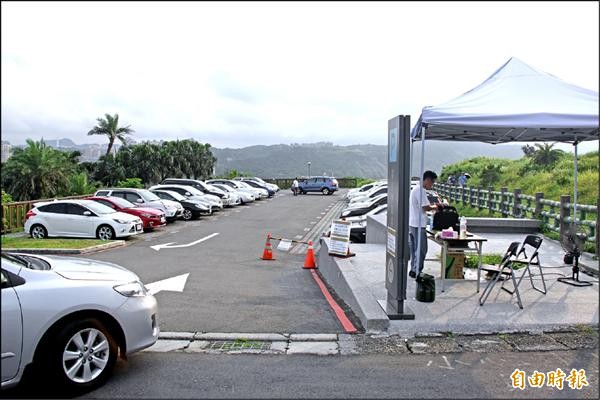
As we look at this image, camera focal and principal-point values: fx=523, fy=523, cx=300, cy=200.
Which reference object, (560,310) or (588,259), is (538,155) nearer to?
(588,259)

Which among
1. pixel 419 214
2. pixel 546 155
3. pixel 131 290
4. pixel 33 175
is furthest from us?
pixel 546 155

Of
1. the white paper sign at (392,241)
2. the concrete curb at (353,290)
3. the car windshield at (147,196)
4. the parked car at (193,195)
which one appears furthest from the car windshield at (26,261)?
the parked car at (193,195)

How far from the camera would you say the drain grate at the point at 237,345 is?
6117 millimetres

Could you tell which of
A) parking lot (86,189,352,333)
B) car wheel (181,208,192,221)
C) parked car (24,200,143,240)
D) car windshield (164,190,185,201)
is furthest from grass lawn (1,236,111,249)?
car windshield (164,190,185,201)

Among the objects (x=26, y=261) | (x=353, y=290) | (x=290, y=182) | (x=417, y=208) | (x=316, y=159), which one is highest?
(x=316, y=159)

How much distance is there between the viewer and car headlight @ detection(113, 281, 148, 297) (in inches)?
207

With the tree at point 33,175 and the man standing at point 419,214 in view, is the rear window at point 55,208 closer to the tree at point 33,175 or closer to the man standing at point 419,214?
the tree at point 33,175

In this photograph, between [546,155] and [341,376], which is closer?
[341,376]

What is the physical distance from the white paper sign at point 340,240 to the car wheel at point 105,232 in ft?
30.4

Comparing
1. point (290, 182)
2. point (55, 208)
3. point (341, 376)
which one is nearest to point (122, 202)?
point (55, 208)

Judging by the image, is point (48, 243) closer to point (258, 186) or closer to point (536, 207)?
point (536, 207)

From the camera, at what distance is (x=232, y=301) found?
28.7ft

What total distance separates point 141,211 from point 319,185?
29.6 meters

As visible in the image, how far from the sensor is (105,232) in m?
17.7
